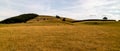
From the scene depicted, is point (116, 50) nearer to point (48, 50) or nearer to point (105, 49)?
point (105, 49)

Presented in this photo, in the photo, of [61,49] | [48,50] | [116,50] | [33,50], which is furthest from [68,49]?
[116,50]

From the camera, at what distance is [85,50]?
1900 centimetres

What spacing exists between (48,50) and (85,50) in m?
3.91

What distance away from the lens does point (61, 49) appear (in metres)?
19.3

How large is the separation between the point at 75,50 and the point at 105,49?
11.1ft

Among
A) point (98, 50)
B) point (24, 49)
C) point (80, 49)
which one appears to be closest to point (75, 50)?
point (80, 49)

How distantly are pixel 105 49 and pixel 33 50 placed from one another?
775cm

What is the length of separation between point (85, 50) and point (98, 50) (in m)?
1.38

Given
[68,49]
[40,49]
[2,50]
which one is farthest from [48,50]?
[2,50]

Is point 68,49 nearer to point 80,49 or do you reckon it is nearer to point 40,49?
point 80,49

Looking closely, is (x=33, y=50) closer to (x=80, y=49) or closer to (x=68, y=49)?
(x=68, y=49)

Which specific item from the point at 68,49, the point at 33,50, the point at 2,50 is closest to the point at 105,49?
the point at 68,49

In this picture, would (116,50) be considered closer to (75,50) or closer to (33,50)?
(75,50)

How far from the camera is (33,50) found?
1862 centimetres
